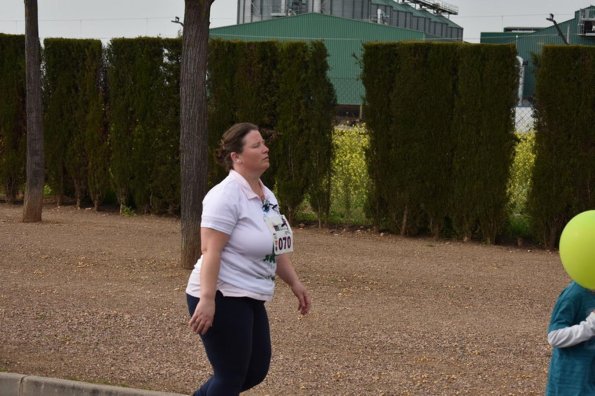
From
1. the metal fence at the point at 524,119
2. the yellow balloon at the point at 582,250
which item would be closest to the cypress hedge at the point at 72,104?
the metal fence at the point at 524,119

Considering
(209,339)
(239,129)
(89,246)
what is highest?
(239,129)

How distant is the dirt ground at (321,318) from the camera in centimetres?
697

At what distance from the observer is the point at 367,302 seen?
364 inches

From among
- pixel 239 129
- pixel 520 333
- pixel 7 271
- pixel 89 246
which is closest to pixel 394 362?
pixel 520 333

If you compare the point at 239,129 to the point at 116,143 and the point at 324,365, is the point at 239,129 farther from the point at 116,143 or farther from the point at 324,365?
the point at 116,143

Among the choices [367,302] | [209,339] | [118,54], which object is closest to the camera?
[209,339]

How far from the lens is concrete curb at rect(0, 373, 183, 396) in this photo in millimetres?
6586

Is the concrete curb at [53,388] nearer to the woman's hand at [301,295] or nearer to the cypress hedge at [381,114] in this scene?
the woman's hand at [301,295]

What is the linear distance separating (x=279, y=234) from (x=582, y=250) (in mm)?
1542

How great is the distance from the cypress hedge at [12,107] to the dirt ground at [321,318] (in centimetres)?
425

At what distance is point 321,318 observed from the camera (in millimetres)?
8547

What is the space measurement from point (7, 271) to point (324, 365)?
15.5 ft

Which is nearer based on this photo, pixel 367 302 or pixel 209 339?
pixel 209 339

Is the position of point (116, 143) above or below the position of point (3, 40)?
below
